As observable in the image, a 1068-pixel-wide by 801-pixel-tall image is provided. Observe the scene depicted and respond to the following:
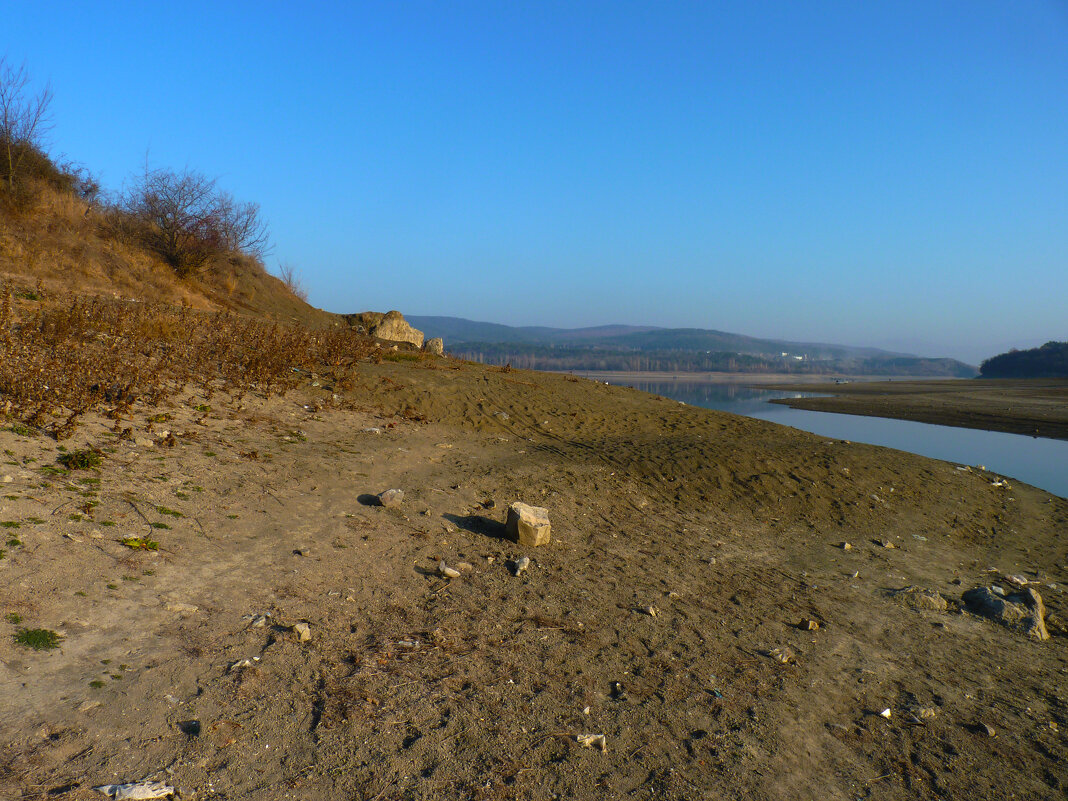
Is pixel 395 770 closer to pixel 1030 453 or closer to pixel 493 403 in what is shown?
pixel 493 403

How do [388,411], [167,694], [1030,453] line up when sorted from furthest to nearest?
[1030,453], [388,411], [167,694]

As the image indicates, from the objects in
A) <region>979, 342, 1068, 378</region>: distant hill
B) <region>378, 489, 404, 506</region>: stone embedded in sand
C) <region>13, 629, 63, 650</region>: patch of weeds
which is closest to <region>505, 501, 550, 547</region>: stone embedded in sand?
<region>378, 489, 404, 506</region>: stone embedded in sand

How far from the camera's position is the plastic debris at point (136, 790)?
9.18ft

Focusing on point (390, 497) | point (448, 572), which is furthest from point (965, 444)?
point (448, 572)

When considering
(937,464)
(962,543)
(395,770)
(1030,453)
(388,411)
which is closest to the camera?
(395,770)

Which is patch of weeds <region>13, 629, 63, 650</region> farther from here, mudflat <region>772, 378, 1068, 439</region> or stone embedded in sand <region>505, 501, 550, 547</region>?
mudflat <region>772, 378, 1068, 439</region>

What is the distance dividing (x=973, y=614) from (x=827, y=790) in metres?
4.19

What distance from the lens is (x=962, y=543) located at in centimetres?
978

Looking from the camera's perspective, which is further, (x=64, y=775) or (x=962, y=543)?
(x=962, y=543)

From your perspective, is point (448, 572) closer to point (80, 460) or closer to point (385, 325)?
point (80, 460)

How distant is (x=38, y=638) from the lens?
3.86 metres

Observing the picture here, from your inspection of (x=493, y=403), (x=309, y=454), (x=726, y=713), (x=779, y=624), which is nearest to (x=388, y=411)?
(x=493, y=403)

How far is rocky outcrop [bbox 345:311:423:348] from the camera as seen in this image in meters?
25.4

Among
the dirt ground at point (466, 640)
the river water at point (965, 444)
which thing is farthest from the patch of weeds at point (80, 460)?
the river water at point (965, 444)
